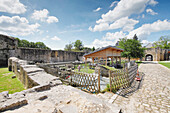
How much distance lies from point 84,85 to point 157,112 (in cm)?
341

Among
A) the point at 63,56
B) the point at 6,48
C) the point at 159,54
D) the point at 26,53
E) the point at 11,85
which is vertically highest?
the point at 6,48

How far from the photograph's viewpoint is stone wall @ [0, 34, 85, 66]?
1188cm

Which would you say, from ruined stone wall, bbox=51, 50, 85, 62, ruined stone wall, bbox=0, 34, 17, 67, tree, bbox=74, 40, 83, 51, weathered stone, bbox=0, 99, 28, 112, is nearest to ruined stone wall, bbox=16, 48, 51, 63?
ruined stone wall, bbox=0, 34, 17, 67

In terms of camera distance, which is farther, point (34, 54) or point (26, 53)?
point (34, 54)

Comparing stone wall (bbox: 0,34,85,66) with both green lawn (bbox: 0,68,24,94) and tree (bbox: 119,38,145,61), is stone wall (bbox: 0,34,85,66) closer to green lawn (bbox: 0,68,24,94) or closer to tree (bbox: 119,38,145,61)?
green lawn (bbox: 0,68,24,94)

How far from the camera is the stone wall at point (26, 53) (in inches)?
468

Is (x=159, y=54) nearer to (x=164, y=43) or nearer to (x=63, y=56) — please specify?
(x=164, y=43)

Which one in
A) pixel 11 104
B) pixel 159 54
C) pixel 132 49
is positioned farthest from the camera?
pixel 159 54

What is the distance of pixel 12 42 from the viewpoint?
12.7 meters

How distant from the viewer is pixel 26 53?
1441 centimetres

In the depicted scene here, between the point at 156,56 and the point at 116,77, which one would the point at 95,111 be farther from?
the point at 156,56

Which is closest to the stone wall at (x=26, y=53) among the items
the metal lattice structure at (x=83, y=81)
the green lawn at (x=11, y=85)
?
the green lawn at (x=11, y=85)

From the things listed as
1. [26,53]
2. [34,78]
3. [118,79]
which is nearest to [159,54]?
[118,79]

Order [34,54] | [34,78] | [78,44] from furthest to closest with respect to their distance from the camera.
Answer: [78,44]
[34,54]
[34,78]
